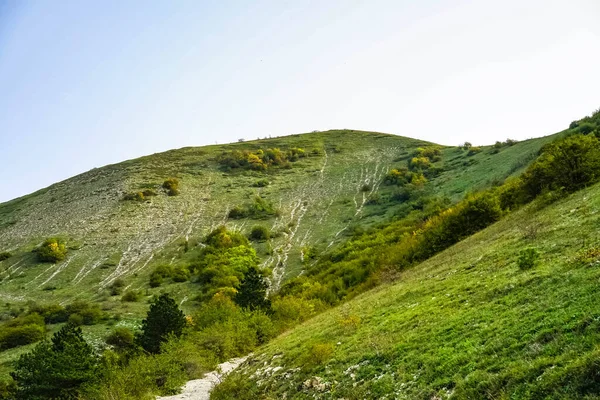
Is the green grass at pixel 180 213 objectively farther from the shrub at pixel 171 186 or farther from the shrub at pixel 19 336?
the shrub at pixel 19 336

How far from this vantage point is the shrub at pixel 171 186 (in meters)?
101

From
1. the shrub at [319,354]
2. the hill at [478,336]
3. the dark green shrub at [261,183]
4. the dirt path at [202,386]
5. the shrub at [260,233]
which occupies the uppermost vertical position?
the dark green shrub at [261,183]

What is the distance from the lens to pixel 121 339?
43406 millimetres

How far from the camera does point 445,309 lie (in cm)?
1784

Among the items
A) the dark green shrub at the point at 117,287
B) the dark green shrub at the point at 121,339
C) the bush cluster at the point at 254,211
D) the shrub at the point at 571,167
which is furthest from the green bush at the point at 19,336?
the shrub at the point at 571,167

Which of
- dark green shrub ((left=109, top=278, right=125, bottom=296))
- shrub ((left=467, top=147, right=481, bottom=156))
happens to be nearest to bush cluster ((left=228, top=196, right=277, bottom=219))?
dark green shrub ((left=109, top=278, right=125, bottom=296))

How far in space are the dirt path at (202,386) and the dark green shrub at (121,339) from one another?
Result: 1378cm

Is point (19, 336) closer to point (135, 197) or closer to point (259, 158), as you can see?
point (135, 197)

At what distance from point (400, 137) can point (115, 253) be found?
97193 millimetres

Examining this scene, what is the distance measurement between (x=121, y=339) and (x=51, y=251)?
39.9 m

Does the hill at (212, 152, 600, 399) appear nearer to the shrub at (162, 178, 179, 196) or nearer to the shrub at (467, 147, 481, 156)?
the shrub at (162, 178, 179, 196)

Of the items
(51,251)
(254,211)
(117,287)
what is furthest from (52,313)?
(254,211)

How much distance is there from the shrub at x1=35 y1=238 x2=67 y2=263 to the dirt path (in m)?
52.8

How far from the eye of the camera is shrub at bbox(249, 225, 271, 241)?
79438mm
